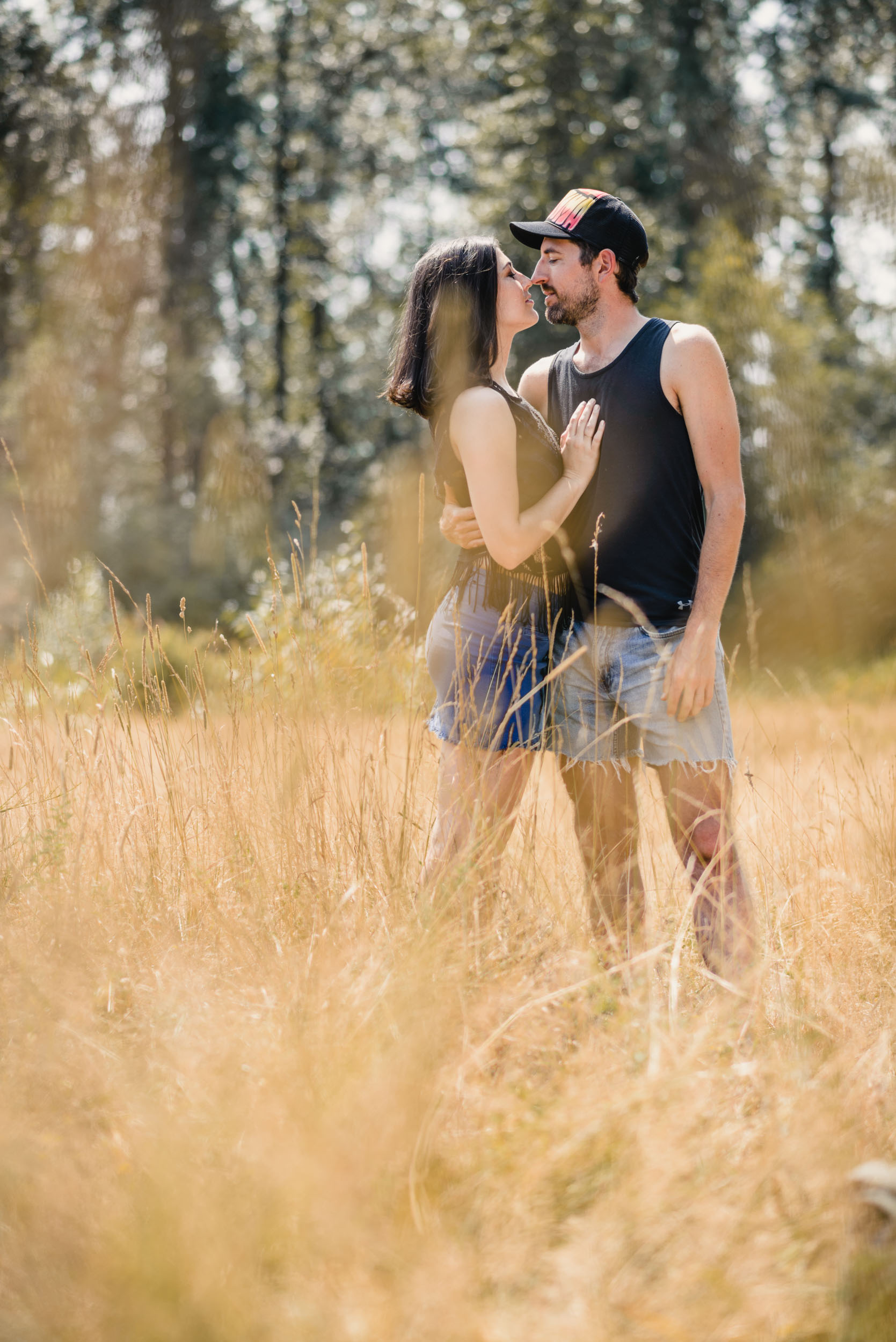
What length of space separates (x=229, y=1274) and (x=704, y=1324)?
679mm

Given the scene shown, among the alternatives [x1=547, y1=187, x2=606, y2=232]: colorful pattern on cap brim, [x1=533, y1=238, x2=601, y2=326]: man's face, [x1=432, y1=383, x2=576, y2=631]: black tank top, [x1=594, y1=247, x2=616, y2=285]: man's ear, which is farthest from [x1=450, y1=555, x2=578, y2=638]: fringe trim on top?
[x1=547, y1=187, x2=606, y2=232]: colorful pattern on cap brim

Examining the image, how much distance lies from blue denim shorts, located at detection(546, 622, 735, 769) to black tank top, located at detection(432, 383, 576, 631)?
0.15m

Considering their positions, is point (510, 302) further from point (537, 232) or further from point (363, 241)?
point (363, 241)

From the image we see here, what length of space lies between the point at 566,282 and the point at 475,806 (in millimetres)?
1378

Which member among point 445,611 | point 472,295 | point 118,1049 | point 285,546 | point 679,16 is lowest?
point 285,546

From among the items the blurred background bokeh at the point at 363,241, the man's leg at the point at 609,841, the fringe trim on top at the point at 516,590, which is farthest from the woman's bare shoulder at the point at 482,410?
the blurred background bokeh at the point at 363,241

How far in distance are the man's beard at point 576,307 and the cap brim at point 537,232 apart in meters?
0.14

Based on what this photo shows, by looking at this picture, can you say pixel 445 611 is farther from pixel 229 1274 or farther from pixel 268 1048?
pixel 229 1274

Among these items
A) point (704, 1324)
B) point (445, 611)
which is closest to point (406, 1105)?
point (704, 1324)

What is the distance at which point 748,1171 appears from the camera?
5.50 ft

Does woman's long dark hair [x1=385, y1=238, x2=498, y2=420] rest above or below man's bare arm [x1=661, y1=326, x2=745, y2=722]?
above

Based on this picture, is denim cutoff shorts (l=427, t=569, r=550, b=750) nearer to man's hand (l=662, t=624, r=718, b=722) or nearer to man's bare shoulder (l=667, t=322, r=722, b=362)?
man's hand (l=662, t=624, r=718, b=722)

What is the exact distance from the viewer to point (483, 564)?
7.99ft

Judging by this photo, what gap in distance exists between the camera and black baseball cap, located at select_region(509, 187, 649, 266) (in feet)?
8.46
